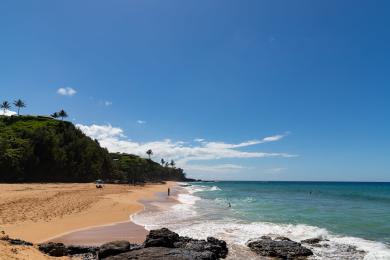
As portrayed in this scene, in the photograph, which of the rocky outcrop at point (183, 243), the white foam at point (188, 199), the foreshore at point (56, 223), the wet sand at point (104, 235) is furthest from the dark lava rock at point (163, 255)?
the white foam at point (188, 199)

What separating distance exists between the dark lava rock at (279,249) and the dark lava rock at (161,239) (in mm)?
4785

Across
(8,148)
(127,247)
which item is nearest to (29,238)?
(127,247)

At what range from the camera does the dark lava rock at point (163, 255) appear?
14.0m

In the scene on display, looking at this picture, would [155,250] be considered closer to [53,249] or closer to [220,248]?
[220,248]

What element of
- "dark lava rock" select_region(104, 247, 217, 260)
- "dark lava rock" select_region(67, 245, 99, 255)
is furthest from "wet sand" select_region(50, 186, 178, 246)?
"dark lava rock" select_region(104, 247, 217, 260)

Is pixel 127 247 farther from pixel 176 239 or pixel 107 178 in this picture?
pixel 107 178

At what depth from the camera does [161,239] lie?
1658 centimetres

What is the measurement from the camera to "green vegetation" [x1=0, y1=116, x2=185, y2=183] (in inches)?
2869

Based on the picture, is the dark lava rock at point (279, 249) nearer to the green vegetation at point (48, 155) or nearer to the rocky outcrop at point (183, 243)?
the rocky outcrop at point (183, 243)

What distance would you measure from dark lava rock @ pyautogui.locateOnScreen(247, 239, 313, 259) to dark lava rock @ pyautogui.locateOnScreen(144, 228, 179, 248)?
4.79 meters

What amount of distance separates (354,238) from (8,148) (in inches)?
2895

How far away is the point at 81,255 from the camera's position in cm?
1598

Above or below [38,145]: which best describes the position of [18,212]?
below

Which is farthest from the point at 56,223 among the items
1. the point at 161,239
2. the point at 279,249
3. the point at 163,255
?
the point at 279,249
